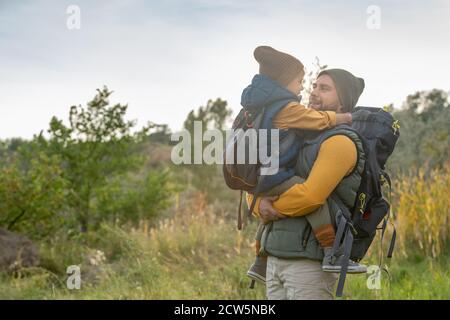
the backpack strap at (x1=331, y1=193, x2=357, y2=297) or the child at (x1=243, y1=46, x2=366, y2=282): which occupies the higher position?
the child at (x1=243, y1=46, x2=366, y2=282)

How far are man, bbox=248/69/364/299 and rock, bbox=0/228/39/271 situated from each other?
613cm

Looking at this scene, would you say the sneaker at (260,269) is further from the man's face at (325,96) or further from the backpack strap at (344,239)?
the man's face at (325,96)

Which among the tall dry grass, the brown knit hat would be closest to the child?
the brown knit hat

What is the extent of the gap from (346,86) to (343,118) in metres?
0.16

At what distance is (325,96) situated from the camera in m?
2.99

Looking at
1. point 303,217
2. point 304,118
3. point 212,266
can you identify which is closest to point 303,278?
point 303,217

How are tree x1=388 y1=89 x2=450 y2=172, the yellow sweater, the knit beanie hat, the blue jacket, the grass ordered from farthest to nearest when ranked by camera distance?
tree x1=388 y1=89 x2=450 y2=172 → the grass → the knit beanie hat → the blue jacket → the yellow sweater

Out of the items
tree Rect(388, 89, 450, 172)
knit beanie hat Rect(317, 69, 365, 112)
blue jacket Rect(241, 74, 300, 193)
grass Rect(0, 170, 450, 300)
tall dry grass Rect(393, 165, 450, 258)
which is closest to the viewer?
blue jacket Rect(241, 74, 300, 193)

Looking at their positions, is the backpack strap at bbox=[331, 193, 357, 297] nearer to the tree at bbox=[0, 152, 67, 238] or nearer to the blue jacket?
the blue jacket

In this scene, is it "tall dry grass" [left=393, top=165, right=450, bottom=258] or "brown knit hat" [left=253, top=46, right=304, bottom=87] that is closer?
"brown knit hat" [left=253, top=46, right=304, bottom=87]

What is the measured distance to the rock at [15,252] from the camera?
27.9 feet

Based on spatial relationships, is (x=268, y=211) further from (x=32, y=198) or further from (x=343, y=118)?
(x=32, y=198)

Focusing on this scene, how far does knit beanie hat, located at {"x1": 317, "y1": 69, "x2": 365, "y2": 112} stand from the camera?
2.93 m

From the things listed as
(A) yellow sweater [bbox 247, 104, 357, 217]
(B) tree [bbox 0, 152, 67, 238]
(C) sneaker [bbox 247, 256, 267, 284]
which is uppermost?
(A) yellow sweater [bbox 247, 104, 357, 217]
